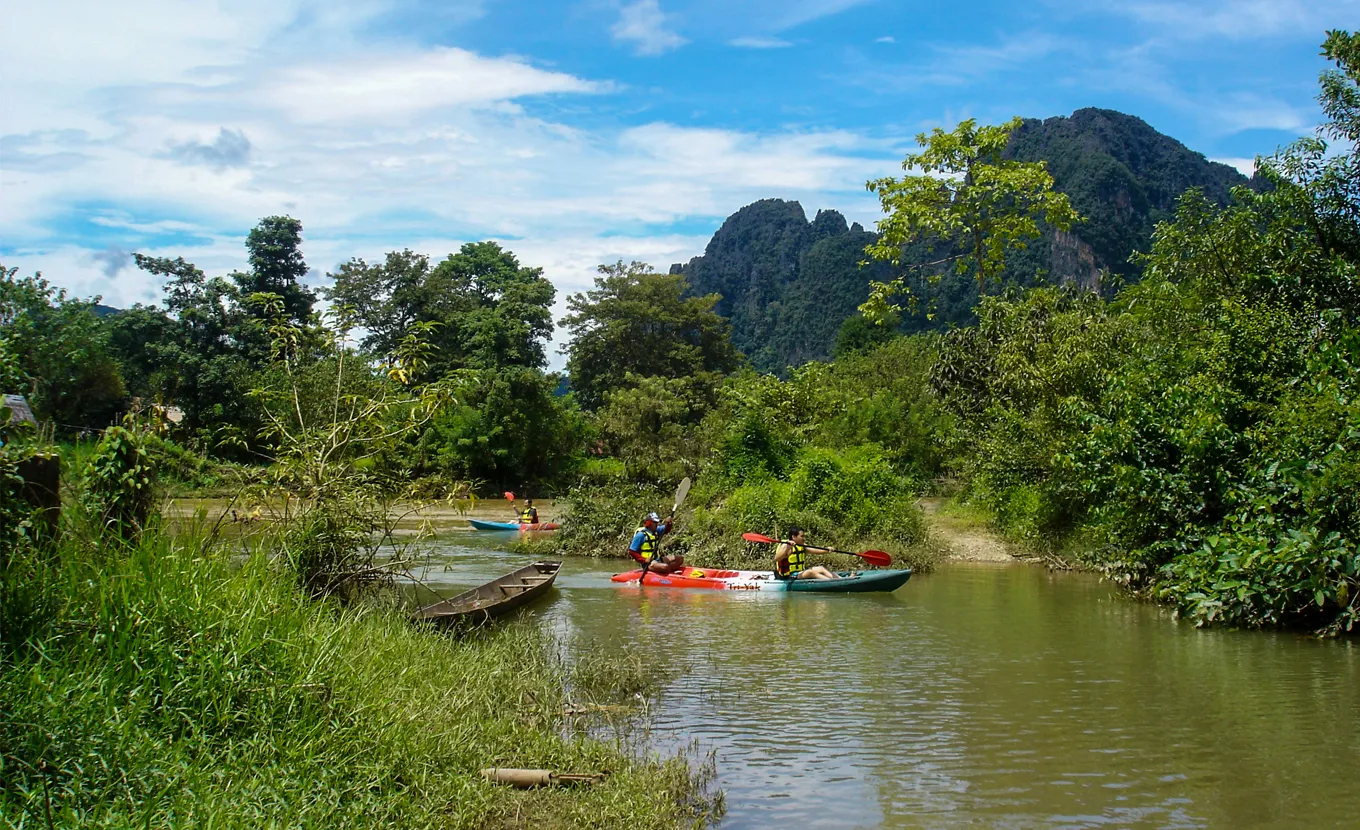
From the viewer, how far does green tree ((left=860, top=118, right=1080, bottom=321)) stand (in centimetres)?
2500

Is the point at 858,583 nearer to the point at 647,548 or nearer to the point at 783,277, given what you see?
the point at 647,548

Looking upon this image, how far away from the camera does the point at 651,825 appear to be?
5.98 m

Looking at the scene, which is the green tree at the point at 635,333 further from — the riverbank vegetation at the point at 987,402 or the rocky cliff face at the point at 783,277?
the rocky cliff face at the point at 783,277

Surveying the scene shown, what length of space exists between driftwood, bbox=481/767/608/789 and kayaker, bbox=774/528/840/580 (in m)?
10.3

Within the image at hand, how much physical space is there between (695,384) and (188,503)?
20661mm

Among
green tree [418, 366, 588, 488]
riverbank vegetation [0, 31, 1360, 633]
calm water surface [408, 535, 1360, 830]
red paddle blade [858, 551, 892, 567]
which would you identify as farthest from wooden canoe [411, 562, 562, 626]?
green tree [418, 366, 588, 488]

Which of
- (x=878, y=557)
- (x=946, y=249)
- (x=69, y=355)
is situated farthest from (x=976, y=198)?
(x=946, y=249)

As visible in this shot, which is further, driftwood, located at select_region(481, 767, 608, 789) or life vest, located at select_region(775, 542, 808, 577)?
life vest, located at select_region(775, 542, 808, 577)

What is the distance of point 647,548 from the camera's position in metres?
17.8

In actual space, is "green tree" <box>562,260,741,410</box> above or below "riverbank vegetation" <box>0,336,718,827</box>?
above

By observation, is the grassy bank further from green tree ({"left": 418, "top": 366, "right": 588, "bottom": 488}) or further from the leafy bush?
green tree ({"left": 418, "top": 366, "right": 588, "bottom": 488})

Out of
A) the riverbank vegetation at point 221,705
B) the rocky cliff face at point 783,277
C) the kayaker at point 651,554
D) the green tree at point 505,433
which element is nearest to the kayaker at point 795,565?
the kayaker at point 651,554

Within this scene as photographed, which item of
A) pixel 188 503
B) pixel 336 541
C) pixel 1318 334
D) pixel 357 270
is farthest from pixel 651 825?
pixel 357 270

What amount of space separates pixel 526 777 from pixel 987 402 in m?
21.9
